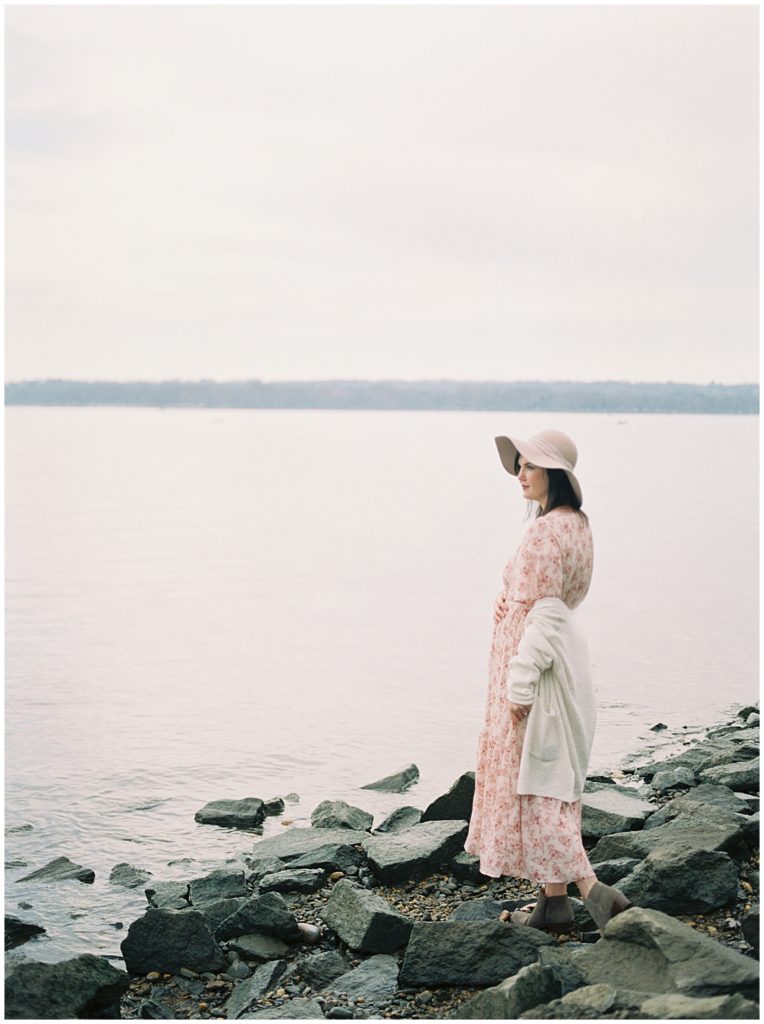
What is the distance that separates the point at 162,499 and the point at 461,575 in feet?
61.5

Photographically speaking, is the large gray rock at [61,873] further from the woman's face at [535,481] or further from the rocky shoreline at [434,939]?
the woman's face at [535,481]

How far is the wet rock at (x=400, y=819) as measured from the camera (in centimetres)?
838

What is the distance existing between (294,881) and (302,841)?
98 cm

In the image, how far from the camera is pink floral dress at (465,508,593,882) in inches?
212

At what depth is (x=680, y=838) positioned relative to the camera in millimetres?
6242

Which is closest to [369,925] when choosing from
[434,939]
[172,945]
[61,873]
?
[434,939]

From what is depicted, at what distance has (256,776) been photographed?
1073cm

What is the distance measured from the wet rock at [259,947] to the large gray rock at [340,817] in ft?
7.31

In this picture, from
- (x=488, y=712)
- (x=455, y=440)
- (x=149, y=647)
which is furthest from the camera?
(x=455, y=440)

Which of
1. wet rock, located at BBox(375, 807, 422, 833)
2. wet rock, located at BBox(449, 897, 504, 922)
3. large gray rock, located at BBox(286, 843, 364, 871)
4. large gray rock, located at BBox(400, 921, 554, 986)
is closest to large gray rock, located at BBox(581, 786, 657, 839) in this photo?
wet rock, located at BBox(449, 897, 504, 922)

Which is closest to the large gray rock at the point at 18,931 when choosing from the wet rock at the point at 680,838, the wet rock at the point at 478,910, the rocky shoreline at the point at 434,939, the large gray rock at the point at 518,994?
the rocky shoreline at the point at 434,939

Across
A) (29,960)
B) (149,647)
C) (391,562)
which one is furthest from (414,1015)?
(391,562)

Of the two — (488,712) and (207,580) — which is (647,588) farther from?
(488,712)

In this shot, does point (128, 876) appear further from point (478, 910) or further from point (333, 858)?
point (478, 910)
